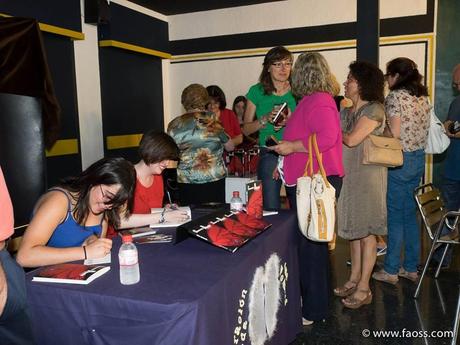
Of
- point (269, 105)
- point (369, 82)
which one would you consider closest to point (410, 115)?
point (369, 82)

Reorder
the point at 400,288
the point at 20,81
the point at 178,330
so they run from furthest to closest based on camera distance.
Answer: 1. the point at 20,81
2. the point at 400,288
3. the point at 178,330

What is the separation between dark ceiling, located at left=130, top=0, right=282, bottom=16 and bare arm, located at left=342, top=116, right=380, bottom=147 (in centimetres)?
421

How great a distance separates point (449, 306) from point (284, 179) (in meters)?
1.32

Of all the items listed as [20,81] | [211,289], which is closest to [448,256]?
[211,289]

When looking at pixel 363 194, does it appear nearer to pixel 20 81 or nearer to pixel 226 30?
pixel 20 81

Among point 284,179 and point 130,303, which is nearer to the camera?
point 130,303

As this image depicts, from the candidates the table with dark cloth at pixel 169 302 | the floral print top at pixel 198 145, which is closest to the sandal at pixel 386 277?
the floral print top at pixel 198 145

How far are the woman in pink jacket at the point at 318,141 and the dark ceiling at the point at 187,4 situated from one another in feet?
14.0

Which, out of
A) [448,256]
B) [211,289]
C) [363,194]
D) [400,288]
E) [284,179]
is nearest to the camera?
[211,289]

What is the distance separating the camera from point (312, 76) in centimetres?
223

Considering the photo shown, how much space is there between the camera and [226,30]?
21.3 feet

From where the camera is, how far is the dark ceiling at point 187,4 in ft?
19.8

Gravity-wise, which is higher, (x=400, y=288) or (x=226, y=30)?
(x=226, y=30)

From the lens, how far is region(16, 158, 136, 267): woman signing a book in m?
1.49
